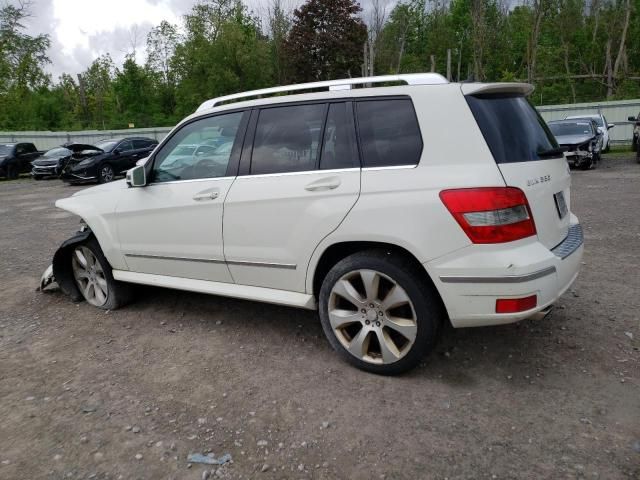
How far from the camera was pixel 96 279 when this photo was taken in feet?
15.3

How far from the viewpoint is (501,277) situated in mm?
2664

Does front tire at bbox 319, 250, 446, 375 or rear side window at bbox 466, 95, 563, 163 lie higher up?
rear side window at bbox 466, 95, 563, 163

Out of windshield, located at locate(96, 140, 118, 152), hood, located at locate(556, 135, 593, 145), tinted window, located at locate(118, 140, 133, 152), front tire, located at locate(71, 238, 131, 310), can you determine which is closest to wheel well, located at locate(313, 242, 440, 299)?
front tire, located at locate(71, 238, 131, 310)

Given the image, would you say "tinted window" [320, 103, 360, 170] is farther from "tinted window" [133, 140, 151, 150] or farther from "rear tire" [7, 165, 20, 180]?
"rear tire" [7, 165, 20, 180]

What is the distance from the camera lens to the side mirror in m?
4.00

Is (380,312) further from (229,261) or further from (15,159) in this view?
(15,159)

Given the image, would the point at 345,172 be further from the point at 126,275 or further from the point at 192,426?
the point at 126,275

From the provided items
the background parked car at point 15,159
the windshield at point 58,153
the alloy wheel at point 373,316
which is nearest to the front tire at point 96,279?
the alloy wheel at point 373,316

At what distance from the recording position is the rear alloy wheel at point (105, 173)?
17266 mm

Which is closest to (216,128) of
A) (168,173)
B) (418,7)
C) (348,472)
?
(168,173)

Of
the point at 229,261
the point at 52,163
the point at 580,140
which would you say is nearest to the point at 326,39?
the point at 52,163

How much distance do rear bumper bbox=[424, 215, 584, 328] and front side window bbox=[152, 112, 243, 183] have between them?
1.82 m

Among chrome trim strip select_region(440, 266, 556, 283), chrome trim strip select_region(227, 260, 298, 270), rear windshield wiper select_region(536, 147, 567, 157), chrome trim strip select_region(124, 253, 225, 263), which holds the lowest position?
chrome trim strip select_region(124, 253, 225, 263)

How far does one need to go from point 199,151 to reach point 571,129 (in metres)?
14.7
